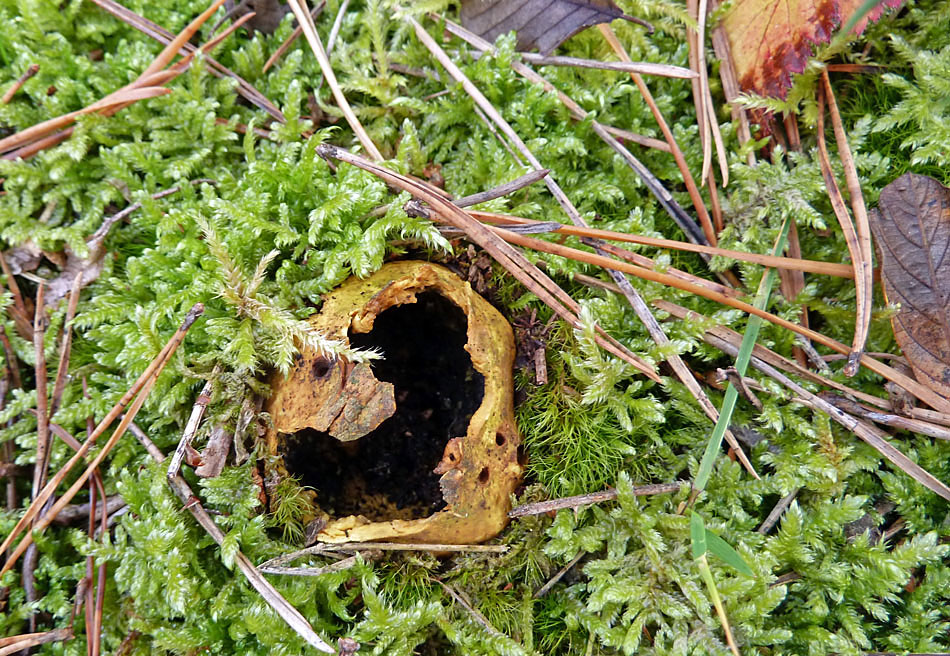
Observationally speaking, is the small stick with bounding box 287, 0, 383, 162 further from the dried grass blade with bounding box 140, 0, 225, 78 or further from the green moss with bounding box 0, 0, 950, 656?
the dried grass blade with bounding box 140, 0, 225, 78

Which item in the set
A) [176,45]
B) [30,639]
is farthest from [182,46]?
[30,639]

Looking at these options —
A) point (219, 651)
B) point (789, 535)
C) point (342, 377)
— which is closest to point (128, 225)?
point (342, 377)

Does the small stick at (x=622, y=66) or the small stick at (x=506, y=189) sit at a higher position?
the small stick at (x=622, y=66)

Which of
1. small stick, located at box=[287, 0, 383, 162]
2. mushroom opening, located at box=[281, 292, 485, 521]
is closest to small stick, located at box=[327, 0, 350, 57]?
small stick, located at box=[287, 0, 383, 162]

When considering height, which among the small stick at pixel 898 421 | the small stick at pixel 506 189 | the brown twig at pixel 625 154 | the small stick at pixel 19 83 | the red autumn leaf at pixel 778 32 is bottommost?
the small stick at pixel 19 83

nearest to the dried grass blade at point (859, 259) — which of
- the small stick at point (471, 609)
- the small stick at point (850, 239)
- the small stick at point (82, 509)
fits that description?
the small stick at point (850, 239)

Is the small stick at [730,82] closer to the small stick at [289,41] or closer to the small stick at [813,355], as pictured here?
the small stick at [813,355]
